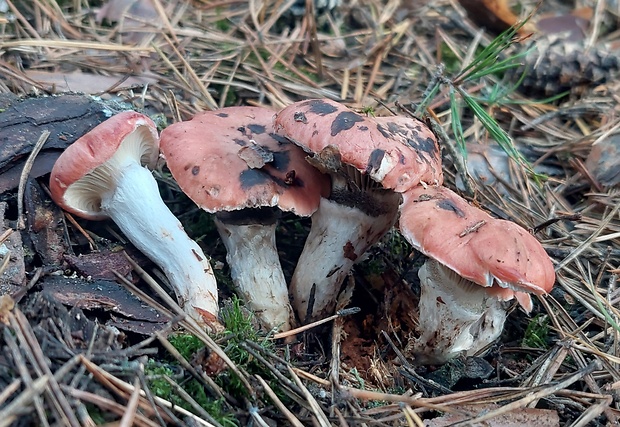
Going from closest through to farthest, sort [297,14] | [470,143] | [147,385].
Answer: [147,385] < [470,143] < [297,14]

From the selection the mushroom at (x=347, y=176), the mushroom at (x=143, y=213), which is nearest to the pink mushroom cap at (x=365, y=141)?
the mushroom at (x=347, y=176)

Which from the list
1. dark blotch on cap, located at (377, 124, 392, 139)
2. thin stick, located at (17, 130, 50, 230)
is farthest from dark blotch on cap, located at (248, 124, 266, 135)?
thin stick, located at (17, 130, 50, 230)

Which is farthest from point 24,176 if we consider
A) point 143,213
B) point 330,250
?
point 330,250

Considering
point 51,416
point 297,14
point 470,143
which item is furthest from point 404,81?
point 51,416

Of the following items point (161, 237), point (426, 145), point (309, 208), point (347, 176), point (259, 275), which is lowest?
point (259, 275)

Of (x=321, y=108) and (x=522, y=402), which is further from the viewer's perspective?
(x=321, y=108)

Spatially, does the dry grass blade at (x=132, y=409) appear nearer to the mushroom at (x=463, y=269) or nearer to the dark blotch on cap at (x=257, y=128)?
the mushroom at (x=463, y=269)

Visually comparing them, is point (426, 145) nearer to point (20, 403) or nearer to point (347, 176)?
point (347, 176)

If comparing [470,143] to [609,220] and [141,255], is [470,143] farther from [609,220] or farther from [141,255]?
[141,255]
